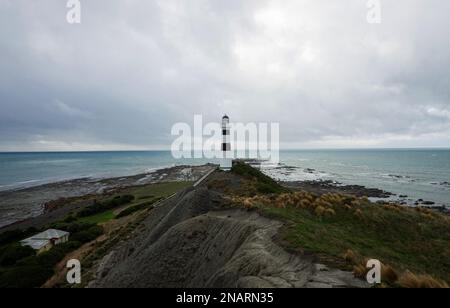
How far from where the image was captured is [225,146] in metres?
32.7

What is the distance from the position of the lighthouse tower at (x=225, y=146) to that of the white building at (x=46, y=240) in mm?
19369

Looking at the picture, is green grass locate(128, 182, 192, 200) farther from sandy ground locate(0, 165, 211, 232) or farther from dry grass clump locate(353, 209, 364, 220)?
dry grass clump locate(353, 209, 364, 220)

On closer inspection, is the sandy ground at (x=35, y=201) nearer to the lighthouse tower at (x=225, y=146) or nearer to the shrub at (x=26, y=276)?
the shrub at (x=26, y=276)

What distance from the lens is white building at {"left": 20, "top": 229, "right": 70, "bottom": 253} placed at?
78.2 ft

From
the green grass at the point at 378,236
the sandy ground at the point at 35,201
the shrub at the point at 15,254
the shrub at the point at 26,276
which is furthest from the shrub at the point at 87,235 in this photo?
the green grass at the point at 378,236

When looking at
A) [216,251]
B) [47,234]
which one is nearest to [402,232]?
[216,251]

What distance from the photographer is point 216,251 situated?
37.6 feet

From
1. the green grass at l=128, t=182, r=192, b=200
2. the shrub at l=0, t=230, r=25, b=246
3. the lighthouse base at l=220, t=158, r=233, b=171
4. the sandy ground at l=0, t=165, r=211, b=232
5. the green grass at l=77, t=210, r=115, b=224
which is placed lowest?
the sandy ground at l=0, t=165, r=211, b=232

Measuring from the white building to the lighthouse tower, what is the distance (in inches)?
763

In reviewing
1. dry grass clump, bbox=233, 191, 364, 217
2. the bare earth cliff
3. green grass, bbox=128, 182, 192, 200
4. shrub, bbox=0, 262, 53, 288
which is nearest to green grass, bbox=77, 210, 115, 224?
green grass, bbox=128, 182, 192, 200

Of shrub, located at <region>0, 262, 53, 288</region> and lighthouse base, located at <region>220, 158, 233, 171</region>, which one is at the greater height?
lighthouse base, located at <region>220, 158, 233, 171</region>

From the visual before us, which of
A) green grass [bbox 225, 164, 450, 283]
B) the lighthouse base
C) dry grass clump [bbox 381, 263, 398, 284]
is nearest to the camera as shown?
dry grass clump [bbox 381, 263, 398, 284]

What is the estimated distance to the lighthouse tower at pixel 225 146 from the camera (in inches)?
1207
